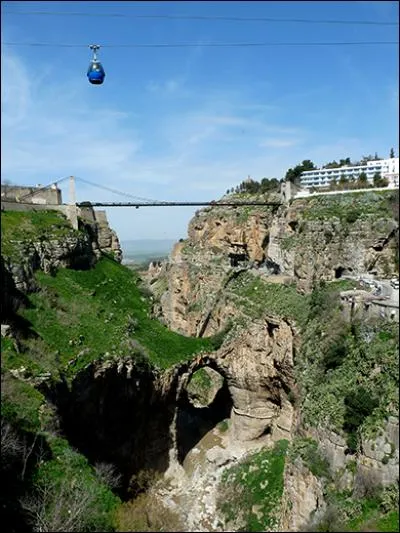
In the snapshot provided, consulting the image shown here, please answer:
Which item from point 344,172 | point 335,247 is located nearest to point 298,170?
point 344,172

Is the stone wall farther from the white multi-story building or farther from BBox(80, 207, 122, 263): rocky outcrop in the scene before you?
the white multi-story building

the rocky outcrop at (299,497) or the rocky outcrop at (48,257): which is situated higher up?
the rocky outcrop at (48,257)

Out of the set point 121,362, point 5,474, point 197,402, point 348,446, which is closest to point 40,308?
point 121,362

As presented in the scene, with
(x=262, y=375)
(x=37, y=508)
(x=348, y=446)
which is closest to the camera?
(x=37, y=508)

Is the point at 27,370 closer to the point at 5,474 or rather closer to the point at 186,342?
the point at 5,474

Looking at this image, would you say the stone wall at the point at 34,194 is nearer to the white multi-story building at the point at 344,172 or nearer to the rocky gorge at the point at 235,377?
the rocky gorge at the point at 235,377

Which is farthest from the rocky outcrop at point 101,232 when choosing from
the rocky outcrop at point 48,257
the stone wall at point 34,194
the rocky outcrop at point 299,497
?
the rocky outcrop at point 299,497
